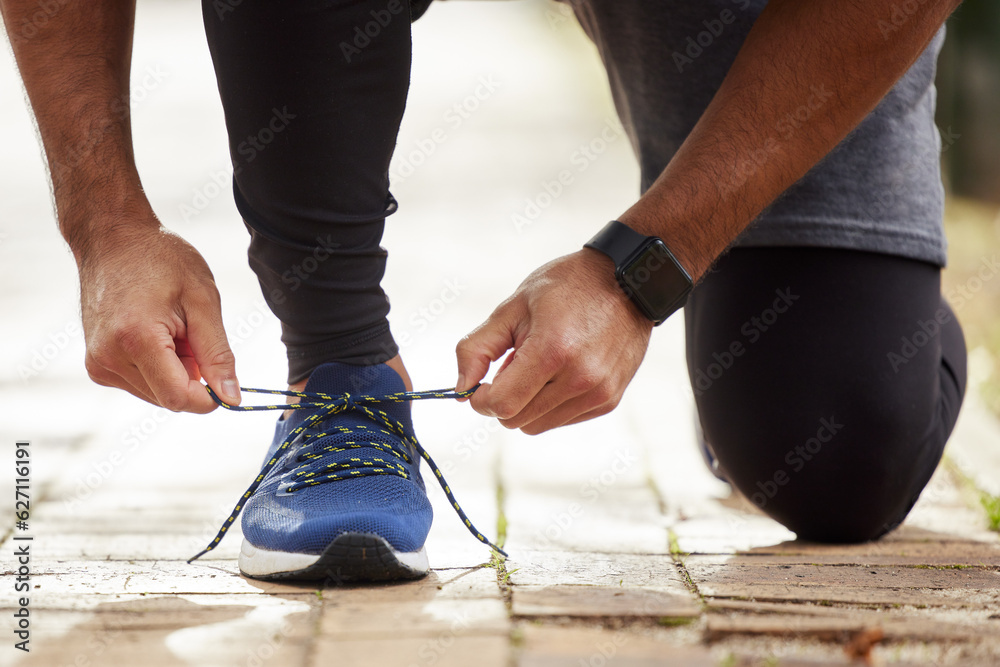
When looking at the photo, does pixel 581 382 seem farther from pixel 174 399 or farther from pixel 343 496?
pixel 174 399

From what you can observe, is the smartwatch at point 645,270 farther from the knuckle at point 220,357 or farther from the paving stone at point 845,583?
the knuckle at point 220,357

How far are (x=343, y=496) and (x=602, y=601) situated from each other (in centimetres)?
35

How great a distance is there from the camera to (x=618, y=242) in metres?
1.21

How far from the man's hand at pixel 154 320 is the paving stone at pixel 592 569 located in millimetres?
424

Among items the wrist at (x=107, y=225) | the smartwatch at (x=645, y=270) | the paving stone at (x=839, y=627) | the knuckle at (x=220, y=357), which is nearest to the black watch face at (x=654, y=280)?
the smartwatch at (x=645, y=270)

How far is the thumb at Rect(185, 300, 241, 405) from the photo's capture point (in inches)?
46.9

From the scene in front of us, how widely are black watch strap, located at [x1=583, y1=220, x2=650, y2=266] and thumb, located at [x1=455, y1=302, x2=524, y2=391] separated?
5.0 inches

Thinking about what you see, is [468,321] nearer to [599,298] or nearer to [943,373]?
[943,373]

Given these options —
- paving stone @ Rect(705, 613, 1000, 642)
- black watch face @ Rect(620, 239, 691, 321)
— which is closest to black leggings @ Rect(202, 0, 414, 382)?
black watch face @ Rect(620, 239, 691, 321)

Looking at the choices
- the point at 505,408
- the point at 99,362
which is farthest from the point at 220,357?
the point at 505,408

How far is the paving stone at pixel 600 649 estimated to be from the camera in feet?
2.97

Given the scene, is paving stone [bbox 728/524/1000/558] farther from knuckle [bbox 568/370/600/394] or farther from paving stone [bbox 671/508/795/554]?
knuckle [bbox 568/370/600/394]

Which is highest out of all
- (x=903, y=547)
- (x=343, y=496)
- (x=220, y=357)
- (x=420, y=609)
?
(x=220, y=357)

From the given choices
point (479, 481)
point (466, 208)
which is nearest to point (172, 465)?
point (479, 481)
